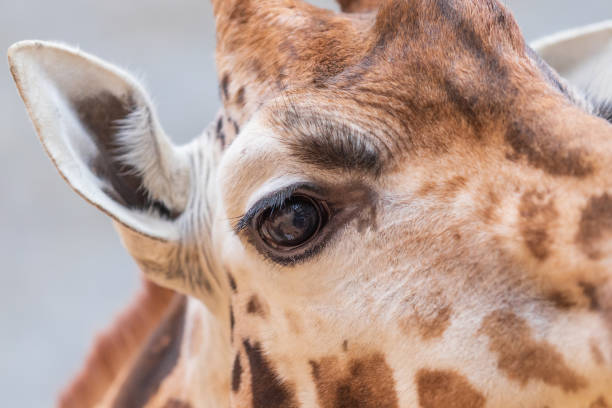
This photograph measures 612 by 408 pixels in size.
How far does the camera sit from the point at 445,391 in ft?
4.16

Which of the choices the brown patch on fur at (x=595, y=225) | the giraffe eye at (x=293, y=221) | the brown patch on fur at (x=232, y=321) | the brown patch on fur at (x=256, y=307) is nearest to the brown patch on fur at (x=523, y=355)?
the brown patch on fur at (x=595, y=225)

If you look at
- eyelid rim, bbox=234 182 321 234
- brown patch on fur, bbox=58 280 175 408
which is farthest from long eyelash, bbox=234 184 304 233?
brown patch on fur, bbox=58 280 175 408

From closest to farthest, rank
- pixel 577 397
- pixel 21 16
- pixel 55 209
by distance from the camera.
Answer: pixel 577 397 → pixel 55 209 → pixel 21 16

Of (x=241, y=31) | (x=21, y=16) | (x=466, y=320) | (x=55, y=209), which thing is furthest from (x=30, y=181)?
(x=466, y=320)

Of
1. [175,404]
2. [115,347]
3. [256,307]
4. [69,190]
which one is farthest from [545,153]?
[69,190]

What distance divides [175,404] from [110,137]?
740 mm

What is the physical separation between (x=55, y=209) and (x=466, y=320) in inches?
206

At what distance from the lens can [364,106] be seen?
1375 millimetres

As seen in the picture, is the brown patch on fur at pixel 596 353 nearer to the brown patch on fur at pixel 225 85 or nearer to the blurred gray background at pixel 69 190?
the brown patch on fur at pixel 225 85

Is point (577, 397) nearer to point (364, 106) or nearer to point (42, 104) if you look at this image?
point (364, 106)

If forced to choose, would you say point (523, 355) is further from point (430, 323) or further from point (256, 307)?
point (256, 307)

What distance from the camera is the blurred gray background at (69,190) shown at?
196 inches

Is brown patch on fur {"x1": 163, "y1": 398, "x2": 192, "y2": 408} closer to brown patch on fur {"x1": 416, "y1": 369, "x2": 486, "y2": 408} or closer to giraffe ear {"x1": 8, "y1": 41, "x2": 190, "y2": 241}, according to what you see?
giraffe ear {"x1": 8, "y1": 41, "x2": 190, "y2": 241}

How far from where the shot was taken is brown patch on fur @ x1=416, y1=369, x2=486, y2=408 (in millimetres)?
1234
